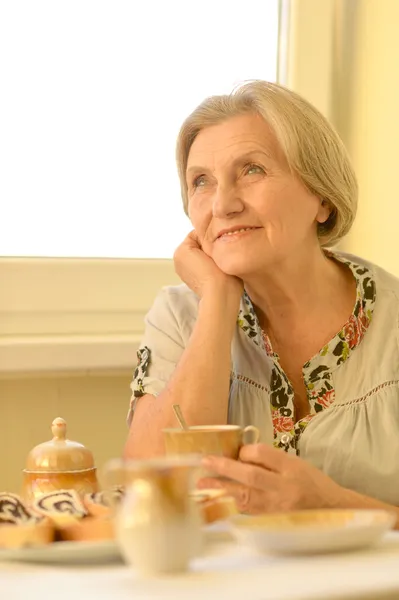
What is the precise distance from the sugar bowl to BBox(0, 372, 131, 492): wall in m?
0.75

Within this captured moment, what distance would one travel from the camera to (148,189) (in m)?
2.52

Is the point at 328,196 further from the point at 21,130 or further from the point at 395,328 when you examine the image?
the point at 21,130

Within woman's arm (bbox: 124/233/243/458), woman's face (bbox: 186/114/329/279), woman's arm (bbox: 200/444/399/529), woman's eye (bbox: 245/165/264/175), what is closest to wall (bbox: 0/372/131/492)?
woman's arm (bbox: 124/233/243/458)

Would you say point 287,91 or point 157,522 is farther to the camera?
point 287,91

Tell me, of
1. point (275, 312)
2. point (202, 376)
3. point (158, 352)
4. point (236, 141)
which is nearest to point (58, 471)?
point (202, 376)

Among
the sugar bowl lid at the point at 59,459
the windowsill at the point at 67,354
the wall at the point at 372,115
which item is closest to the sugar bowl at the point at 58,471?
the sugar bowl lid at the point at 59,459

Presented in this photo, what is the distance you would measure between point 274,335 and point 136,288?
0.53 meters

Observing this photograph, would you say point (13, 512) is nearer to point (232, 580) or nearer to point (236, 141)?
point (232, 580)

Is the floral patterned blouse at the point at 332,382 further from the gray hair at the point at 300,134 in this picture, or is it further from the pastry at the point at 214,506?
the pastry at the point at 214,506

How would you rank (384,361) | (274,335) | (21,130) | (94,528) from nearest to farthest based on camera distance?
(94,528) → (384,361) → (274,335) → (21,130)

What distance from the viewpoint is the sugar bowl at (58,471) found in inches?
58.4

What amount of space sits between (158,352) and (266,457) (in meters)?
0.76

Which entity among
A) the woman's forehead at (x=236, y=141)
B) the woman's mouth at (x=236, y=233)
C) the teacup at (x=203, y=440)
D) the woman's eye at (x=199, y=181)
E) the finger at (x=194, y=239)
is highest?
the woman's forehead at (x=236, y=141)

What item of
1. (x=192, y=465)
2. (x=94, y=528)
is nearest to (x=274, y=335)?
(x=94, y=528)
